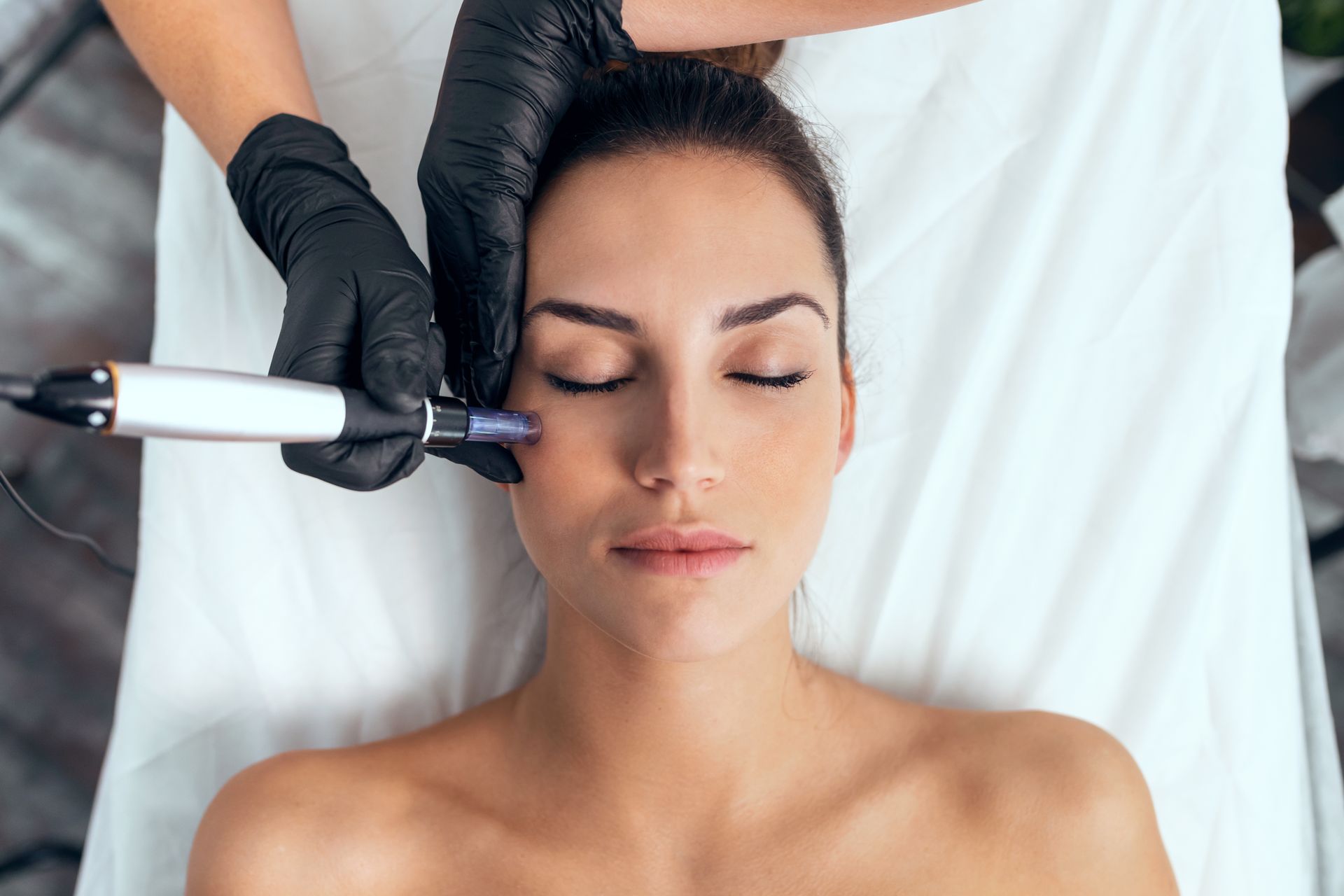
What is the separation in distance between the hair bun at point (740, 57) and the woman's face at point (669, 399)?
0.20m

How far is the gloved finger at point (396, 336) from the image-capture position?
91 centimetres

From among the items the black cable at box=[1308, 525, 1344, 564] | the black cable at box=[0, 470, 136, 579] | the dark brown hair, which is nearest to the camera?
the black cable at box=[0, 470, 136, 579]

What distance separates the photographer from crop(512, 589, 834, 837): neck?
1.09 metres

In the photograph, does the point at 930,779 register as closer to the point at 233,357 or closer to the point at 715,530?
the point at 715,530

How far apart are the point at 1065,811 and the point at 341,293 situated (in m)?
1.00

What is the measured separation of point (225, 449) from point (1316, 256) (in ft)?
5.71

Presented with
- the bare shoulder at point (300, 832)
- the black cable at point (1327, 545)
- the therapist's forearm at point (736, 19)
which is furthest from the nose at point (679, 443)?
the black cable at point (1327, 545)

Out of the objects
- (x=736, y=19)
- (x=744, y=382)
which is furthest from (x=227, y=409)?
(x=736, y=19)

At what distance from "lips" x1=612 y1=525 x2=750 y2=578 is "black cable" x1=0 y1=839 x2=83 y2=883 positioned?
1.37m

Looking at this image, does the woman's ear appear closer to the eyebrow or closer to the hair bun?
the eyebrow

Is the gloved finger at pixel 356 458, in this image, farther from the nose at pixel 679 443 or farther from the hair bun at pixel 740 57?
the hair bun at pixel 740 57

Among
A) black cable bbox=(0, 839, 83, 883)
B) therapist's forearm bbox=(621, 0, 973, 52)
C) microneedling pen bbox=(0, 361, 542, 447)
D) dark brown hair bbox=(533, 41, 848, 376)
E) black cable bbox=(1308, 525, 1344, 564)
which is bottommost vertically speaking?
black cable bbox=(0, 839, 83, 883)

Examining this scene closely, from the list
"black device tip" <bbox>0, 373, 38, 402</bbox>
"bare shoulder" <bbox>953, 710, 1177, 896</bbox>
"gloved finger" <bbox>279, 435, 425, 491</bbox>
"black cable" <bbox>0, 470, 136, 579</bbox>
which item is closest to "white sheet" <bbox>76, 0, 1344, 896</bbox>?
"black cable" <bbox>0, 470, 136, 579</bbox>

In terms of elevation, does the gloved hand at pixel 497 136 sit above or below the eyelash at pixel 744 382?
above
